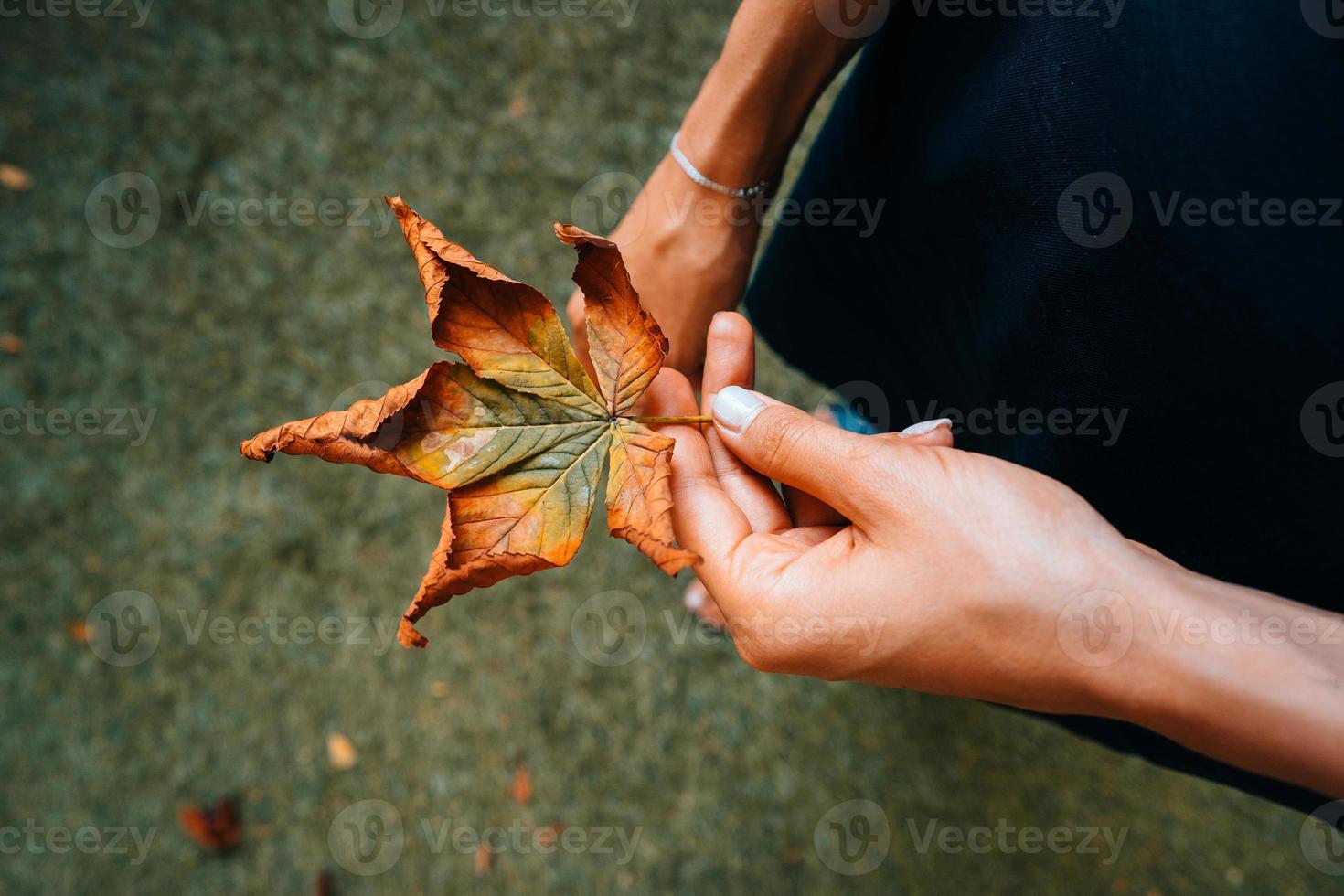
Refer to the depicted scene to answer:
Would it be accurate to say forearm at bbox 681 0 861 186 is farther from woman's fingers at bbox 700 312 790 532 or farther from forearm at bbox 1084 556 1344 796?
forearm at bbox 1084 556 1344 796

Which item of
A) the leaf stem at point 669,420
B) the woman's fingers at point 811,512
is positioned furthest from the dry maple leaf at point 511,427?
the woman's fingers at point 811,512

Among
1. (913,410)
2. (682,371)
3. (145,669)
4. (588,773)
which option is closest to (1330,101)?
(913,410)

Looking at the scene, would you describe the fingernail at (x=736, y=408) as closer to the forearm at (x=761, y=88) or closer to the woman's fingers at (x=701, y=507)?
the woman's fingers at (x=701, y=507)

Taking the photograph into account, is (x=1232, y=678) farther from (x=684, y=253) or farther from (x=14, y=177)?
(x=14, y=177)

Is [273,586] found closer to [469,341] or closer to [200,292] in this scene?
[200,292]

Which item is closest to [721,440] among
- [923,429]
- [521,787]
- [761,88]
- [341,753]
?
[923,429]

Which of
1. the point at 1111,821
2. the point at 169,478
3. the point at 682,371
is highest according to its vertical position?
the point at 682,371

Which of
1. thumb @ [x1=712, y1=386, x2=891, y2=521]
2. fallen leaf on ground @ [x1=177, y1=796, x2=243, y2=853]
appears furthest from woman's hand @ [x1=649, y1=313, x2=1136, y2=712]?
fallen leaf on ground @ [x1=177, y1=796, x2=243, y2=853]
